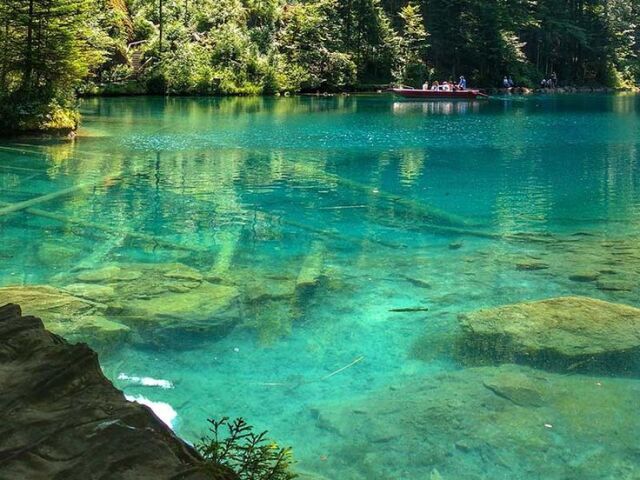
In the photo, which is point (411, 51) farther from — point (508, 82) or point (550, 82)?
point (550, 82)

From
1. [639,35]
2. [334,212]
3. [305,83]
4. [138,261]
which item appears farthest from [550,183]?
[639,35]

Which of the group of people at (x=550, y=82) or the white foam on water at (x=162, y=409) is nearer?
the white foam on water at (x=162, y=409)

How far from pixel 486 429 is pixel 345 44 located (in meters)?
63.2

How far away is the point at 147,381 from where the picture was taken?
6902 millimetres

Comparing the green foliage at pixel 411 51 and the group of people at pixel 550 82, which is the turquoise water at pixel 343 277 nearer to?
the green foliage at pixel 411 51

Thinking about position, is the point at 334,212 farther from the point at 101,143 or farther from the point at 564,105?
the point at 564,105

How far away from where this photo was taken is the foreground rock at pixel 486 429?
5430mm

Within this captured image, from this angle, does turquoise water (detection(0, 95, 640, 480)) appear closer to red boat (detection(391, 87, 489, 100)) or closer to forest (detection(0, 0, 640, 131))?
forest (detection(0, 0, 640, 131))

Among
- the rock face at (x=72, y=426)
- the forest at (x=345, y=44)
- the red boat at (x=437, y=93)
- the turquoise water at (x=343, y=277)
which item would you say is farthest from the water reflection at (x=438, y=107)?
the rock face at (x=72, y=426)

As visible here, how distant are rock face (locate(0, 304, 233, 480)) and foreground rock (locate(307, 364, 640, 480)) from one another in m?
2.60

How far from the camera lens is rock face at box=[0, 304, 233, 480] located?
101 inches

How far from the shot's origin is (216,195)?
1683cm

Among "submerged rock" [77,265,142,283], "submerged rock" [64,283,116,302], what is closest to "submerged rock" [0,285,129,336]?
"submerged rock" [64,283,116,302]

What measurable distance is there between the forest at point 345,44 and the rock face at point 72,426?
3999cm
